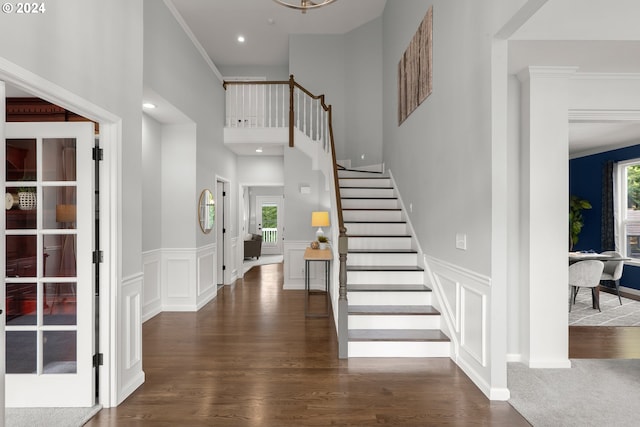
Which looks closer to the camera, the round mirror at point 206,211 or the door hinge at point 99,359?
the door hinge at point 99,359

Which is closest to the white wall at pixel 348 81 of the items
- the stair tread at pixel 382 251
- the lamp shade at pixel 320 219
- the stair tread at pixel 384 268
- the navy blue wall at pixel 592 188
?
the lamp shade at pixel 320 219

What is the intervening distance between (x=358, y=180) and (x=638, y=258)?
5.47 m

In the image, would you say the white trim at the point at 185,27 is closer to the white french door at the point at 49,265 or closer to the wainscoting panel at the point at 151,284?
the white french door at the point at 49,265

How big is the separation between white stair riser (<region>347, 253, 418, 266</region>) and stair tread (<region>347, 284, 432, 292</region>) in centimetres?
39

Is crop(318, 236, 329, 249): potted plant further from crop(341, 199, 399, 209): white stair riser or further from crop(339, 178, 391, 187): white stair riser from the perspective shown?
crop(339, 178, 391, 187): white stair riser

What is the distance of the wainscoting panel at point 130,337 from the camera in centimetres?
281

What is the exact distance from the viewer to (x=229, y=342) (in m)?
4.03

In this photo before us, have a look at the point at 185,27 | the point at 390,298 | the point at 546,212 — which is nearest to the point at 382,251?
the point at 390,298

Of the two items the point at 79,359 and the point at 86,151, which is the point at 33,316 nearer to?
the point at 79,359

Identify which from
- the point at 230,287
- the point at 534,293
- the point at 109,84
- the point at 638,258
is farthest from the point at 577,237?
the point at 109,84

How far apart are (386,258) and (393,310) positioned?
2.89ft

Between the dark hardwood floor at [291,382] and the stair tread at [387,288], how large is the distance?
63 cm

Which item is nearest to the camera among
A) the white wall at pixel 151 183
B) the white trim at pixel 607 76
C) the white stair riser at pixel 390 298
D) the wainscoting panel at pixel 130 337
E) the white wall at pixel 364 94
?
the wainscoting panel at pixel 130 337

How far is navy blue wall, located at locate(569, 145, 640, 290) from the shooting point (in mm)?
6770
